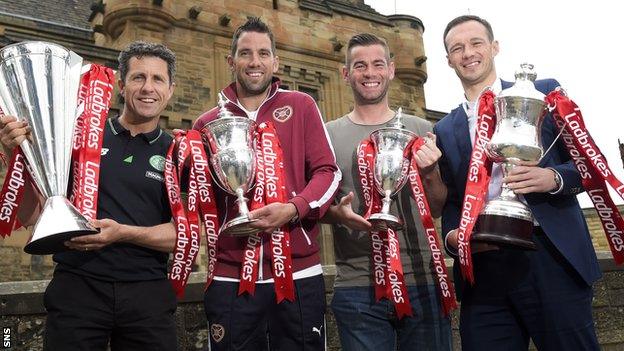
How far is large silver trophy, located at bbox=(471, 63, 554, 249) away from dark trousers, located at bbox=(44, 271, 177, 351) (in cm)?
143

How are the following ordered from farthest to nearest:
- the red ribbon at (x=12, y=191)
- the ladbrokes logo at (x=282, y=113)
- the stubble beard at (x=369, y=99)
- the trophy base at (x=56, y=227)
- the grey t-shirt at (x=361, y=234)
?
the stubble beard at (x=369, y=99)
the grey t-shirt at (x=361, y=234)
the ladbrokes logo at (x=282, y=113)
the red ribbon at (x=12, y=191)
the trophy base at (x=56, y=227)

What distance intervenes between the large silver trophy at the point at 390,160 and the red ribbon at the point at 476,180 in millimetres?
383

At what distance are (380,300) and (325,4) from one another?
13.2m

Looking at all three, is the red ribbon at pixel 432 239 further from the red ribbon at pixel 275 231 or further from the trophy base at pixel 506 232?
the red ribbon at pixel 275 231

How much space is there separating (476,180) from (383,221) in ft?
1.50

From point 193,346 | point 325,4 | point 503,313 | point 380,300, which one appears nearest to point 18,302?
point 193,346

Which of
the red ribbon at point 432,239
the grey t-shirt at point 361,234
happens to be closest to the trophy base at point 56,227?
the grey t-shirt at point 361,234

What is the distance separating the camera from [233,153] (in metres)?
2.72

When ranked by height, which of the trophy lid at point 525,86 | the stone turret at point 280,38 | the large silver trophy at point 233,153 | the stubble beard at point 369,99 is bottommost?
the large silver trophy at point 233,153

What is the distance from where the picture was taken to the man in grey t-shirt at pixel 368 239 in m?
2.91

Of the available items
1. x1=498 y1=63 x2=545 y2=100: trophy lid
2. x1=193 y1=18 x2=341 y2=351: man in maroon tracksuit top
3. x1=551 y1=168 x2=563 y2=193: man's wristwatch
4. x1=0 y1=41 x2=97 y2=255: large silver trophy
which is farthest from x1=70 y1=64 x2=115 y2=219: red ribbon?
x1=551 y1=168 x2=563 y2=193: man's wristwatch

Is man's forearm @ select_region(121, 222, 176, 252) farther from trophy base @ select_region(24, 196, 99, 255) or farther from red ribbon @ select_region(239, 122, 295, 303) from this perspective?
red ribbon @ select_region(239, 122, 295, 303)

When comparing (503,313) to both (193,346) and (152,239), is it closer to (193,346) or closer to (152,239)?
(152,239)
